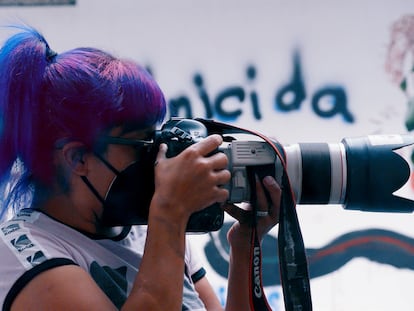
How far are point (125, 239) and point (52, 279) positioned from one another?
17 centimetres

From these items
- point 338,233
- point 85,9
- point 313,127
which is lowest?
point 338,233

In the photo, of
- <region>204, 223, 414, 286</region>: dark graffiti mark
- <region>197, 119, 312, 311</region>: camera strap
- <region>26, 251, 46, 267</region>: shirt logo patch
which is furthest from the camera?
<region>204, 223, 414, 286</region>: dark graffiti mark

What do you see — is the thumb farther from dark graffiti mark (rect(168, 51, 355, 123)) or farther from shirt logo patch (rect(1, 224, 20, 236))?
dark graffiti mark (rect(168, 51, 355, 123))

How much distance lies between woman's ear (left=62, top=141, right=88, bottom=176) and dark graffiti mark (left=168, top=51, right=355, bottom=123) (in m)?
0.85

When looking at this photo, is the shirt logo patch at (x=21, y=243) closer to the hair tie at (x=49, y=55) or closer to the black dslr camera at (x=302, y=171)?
the black dslr camera at (x=302, y=171)

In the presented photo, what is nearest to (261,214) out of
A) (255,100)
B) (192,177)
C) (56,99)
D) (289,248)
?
(289,248)

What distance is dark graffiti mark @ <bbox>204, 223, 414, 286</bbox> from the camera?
1.49 m

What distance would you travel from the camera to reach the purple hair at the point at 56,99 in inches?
25.8

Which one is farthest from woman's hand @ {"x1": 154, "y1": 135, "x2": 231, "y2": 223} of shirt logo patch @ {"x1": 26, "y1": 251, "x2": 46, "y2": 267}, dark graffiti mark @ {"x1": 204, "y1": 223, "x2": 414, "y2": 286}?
dark graffiti mark @ {"x1": 204, "y1": 223, "x2": 414, "y2": 286}

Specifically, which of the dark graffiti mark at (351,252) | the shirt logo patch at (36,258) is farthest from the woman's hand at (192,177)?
the dark graffiti mark at (351,252)

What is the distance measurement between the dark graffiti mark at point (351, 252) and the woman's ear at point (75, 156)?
866mm

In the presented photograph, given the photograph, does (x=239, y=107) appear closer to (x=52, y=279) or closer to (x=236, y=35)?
(x=236, y=35)

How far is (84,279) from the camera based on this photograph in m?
0.60

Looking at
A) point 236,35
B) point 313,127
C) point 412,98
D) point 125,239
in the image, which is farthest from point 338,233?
point 125,239
